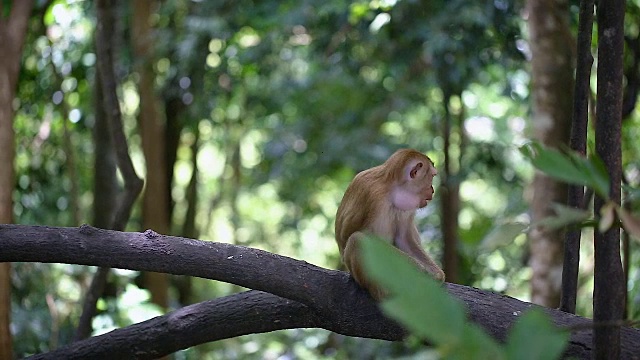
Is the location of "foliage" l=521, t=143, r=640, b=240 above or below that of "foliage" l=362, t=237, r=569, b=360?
above

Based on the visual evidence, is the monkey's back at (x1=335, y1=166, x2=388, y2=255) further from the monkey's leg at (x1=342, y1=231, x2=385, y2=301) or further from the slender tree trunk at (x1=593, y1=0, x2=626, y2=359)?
the slender tree trunk at (x1=593, y1=0, x2=626, y2=359)

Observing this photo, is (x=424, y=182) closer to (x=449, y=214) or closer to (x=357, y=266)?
(x=357, y=266)

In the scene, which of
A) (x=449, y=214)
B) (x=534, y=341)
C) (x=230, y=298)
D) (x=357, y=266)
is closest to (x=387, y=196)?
(x=357, y=266)

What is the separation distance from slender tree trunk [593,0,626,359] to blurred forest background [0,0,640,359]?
272 centimetres

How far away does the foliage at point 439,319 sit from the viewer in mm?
892

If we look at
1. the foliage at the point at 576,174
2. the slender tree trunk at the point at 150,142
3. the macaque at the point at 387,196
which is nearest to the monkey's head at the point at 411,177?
the macaque at the point at 387,196

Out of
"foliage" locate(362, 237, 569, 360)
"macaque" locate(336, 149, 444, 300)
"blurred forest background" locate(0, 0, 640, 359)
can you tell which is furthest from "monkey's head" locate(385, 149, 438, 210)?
"foliage" locate(362, 237, 569, 360)

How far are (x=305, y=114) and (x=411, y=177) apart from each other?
4871mm

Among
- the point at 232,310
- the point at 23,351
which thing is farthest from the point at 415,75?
the point at 232,310

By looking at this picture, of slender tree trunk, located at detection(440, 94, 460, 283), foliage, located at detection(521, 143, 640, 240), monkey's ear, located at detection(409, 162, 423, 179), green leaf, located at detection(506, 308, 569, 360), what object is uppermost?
foliage, located at detection(521, 143, 640, 240)

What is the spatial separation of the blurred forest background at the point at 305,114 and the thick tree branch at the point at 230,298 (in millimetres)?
2065

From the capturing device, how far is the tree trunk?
4.99 meters

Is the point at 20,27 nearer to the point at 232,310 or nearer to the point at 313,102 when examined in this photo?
the point at 232,310

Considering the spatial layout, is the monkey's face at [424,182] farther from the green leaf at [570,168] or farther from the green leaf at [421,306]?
the green leaf at [421,306]
